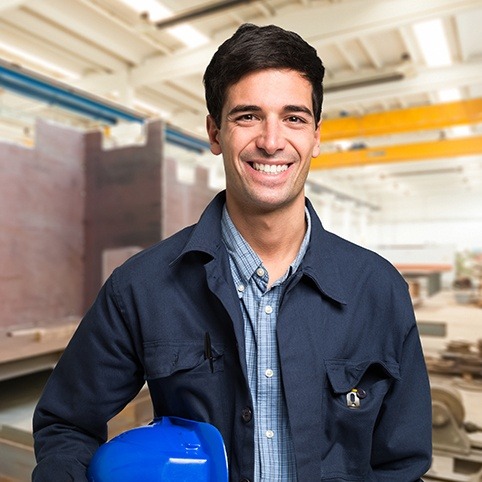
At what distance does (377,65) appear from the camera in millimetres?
5348

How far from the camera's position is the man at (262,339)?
0.96m

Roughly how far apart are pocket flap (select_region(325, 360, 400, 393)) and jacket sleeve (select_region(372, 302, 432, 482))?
4cm

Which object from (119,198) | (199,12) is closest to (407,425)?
(119,198)

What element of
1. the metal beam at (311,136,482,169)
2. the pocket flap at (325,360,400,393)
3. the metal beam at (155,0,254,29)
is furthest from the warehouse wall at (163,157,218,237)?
the metal beam at (311,136,482,169)

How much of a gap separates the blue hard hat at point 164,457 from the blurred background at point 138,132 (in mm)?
934

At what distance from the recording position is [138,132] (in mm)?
3764

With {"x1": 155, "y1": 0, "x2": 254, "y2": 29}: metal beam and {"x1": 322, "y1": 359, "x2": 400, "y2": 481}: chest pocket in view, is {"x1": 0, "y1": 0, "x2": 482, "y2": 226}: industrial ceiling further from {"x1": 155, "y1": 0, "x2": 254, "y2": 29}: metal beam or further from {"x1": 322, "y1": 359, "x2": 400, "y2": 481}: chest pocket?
{"x1": 322, "y1": 359, "x2": 400, "y2": 481}: chest pocket

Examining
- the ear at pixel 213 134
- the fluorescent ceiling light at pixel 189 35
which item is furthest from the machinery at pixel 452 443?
the fluorescent ceiling light at pixel 189 35

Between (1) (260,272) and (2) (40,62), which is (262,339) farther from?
(2) (40,62)

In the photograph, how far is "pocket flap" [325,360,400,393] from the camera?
97cm

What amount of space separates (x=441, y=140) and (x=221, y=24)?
4.58m

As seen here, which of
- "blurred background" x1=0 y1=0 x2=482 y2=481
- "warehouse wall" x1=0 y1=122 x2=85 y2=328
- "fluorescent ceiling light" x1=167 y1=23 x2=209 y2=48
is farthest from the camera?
"fluorescent ceiling light" x1=167 y1=23 x2=209 y2=48

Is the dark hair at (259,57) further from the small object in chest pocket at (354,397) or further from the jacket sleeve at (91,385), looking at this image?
the small object in chest pocket at (354,397)

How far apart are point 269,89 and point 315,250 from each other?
13.8 inches
